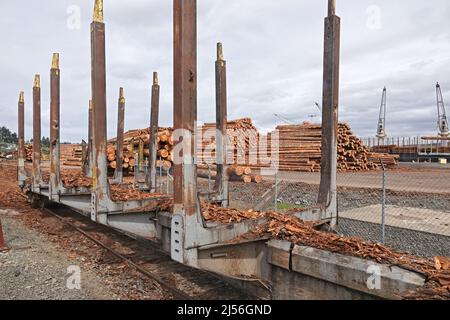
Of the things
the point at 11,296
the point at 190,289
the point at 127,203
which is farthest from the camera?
the point at 127,203

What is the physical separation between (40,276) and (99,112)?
2.78m

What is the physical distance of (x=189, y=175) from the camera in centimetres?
381

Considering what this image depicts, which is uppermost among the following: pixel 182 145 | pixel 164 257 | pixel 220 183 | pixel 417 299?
pixel 182 145

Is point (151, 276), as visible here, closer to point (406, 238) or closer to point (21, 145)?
point (406, 238)

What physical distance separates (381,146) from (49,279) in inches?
1679

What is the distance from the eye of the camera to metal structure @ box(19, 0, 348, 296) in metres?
3.76

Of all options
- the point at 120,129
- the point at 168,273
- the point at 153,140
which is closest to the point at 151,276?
the point at 168,273

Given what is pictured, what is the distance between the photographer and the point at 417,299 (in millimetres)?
2434

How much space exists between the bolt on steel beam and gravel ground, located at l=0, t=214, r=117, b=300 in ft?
7.03

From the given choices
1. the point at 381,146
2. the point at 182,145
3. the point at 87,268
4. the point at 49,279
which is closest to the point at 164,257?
the point at 87,268

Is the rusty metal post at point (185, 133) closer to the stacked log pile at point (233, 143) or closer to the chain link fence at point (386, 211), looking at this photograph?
the chain link fence at point (386, 211)

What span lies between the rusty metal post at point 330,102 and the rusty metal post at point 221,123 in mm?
2070

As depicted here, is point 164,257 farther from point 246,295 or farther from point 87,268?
point 246,295

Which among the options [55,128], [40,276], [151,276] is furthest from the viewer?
[55,128]
